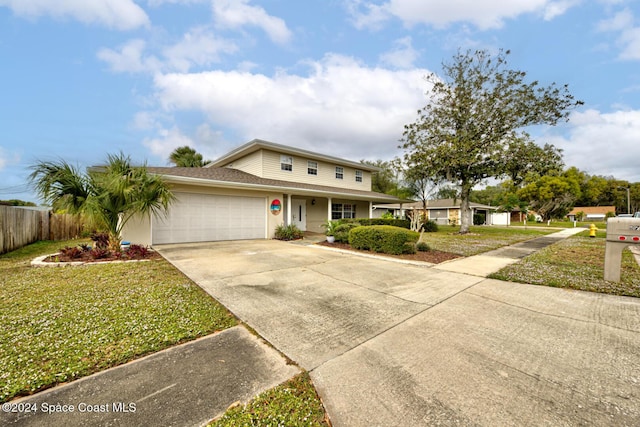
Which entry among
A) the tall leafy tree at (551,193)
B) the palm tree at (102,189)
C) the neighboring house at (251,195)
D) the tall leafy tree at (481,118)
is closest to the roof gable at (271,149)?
the neighboring house at (251,195)

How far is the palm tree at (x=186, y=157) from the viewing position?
21.5 metres

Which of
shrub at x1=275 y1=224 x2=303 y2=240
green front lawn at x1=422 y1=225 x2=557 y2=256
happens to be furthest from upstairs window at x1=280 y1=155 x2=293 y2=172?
green front lawn at x1=422 y1=225 x2=557 y2=256

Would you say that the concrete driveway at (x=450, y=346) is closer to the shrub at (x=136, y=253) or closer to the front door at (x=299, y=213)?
the shrub at (x=136, y=253)

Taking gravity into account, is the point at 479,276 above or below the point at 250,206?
below

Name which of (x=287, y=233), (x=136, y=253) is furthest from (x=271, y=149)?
(x=136, y=253)

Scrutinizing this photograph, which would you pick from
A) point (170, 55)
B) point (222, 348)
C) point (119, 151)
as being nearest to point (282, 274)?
point (222, 348)

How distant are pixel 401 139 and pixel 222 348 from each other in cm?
1905

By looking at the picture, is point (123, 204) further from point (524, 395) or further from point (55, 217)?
point (524, 395)

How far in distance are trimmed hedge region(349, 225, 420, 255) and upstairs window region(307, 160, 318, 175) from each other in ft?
25.0

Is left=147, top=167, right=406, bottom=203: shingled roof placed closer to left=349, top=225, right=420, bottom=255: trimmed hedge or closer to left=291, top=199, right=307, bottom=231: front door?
left=291, top=199, right=307, bottom=231: front door

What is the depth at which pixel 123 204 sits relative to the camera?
7.54m

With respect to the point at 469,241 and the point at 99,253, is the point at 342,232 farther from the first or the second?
the point at 99,253

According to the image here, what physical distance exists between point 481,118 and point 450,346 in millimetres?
17970

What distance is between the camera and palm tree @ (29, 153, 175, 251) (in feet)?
22.5
